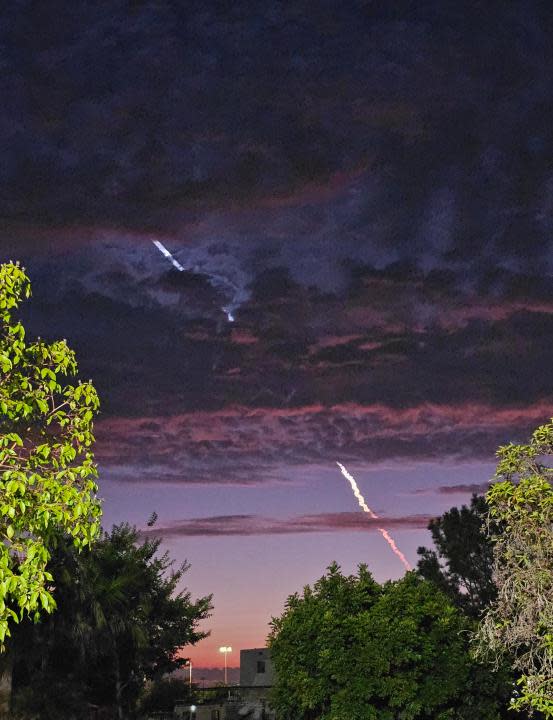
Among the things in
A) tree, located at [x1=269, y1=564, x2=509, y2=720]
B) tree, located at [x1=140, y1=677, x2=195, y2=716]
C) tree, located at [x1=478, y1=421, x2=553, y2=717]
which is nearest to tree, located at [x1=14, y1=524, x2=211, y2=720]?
tree, located at [x1=140, y1=677, x2=195, y2=716]

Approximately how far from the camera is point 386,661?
3384cm

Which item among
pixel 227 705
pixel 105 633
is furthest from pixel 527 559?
pixel 227 705

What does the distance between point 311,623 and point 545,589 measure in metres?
17.9

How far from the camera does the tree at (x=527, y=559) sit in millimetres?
19188

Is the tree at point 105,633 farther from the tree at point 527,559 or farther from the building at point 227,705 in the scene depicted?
the tree at point 527,559

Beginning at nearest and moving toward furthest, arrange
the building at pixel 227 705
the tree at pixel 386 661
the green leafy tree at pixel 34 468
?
the green leafy tree at pixel 34 468 < the tree at pixel 386 661 < the building at pixel 227 705

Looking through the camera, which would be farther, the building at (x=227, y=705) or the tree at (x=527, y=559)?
the building at (x=227, y=705)

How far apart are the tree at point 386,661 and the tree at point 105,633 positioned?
29.9 feet

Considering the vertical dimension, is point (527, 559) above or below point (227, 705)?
above

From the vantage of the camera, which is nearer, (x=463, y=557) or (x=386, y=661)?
(x=386, y=661)

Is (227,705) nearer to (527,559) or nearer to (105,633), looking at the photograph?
(105,633)

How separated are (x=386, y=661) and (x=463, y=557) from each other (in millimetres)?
28248

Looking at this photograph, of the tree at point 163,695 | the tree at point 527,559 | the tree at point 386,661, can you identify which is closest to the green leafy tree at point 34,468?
the tree at point 527,559

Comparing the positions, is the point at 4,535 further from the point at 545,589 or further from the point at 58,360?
the point at 545,589
